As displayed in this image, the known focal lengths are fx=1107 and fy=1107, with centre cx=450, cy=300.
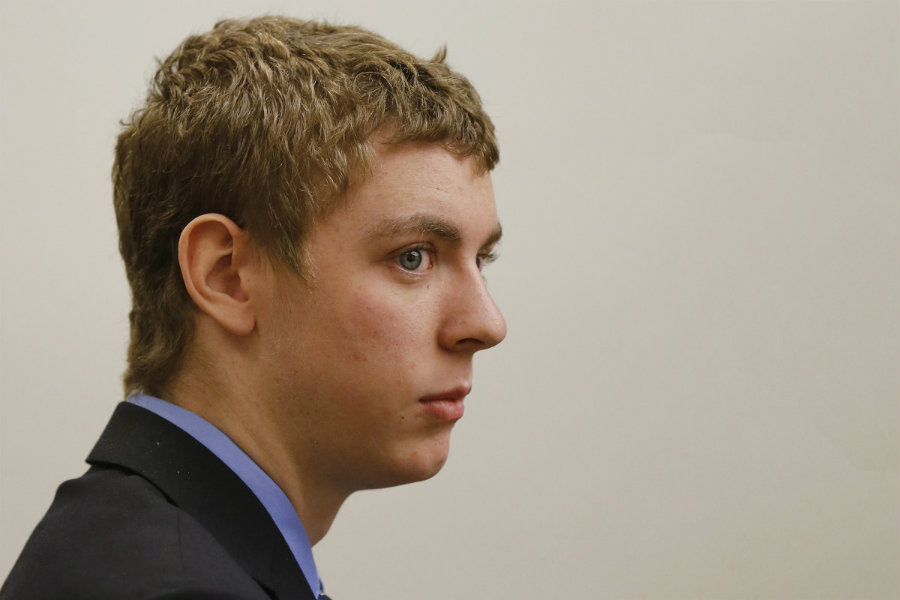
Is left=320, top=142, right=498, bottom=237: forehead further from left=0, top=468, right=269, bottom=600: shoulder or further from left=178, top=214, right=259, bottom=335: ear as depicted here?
left=0, top=468, right=269, bottom=600: shoulder

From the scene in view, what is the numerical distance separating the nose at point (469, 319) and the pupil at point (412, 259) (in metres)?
0.06

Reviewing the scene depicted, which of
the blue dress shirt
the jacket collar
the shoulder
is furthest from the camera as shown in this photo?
the blue dress shirt

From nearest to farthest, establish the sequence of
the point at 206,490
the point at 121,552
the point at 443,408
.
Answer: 1. the point at 121,552
2. the point at 206,490
3. the point at 443,408

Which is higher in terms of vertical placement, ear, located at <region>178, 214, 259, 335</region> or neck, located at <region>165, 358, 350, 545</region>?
ear, located at <region>178, 214, 259, 335</region>

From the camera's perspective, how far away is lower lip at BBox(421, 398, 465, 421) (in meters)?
1.60

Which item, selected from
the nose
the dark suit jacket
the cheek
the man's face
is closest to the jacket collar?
the dark suit jacket

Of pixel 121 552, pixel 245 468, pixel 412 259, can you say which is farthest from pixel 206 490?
pixel 412 259

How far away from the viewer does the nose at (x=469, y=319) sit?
62.5 inches

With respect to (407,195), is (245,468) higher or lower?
lower

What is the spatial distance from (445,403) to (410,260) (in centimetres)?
22

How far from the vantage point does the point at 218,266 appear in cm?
161

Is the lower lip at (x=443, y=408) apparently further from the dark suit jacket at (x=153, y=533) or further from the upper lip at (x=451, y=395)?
the dark suit jacket at (x=153, y=533)

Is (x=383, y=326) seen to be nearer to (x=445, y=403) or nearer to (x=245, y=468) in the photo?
(x=445, y=403)

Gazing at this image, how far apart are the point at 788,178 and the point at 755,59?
336 mm
